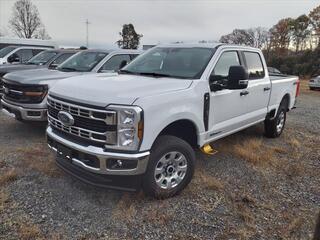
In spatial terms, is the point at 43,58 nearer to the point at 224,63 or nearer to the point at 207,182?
the point at 224,63

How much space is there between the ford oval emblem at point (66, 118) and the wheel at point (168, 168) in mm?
962

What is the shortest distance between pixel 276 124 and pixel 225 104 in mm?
2529

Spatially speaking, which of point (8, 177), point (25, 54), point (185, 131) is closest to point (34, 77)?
point (8, 177)

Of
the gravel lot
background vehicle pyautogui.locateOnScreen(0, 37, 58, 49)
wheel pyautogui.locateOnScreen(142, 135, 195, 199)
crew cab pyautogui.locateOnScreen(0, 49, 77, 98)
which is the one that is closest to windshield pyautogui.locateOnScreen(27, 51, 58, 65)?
crew cab pyautogui.locateOnScreen(0, 49, 77, 98)

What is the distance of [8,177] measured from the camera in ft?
Result: 13.1

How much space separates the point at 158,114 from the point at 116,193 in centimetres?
122

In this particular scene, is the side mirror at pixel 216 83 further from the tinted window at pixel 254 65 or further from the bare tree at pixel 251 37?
the bare tree at pixel 251 37

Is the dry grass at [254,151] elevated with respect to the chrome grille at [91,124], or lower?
lower

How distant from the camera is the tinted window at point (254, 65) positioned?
17.1ft

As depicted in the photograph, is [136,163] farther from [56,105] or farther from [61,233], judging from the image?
[56,105]

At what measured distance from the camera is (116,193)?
373cm

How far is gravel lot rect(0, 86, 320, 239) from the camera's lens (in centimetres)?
304

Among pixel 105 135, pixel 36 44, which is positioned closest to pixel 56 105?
pixel 105 135

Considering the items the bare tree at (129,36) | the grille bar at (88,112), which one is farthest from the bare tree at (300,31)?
the grille bar at (88,112)
